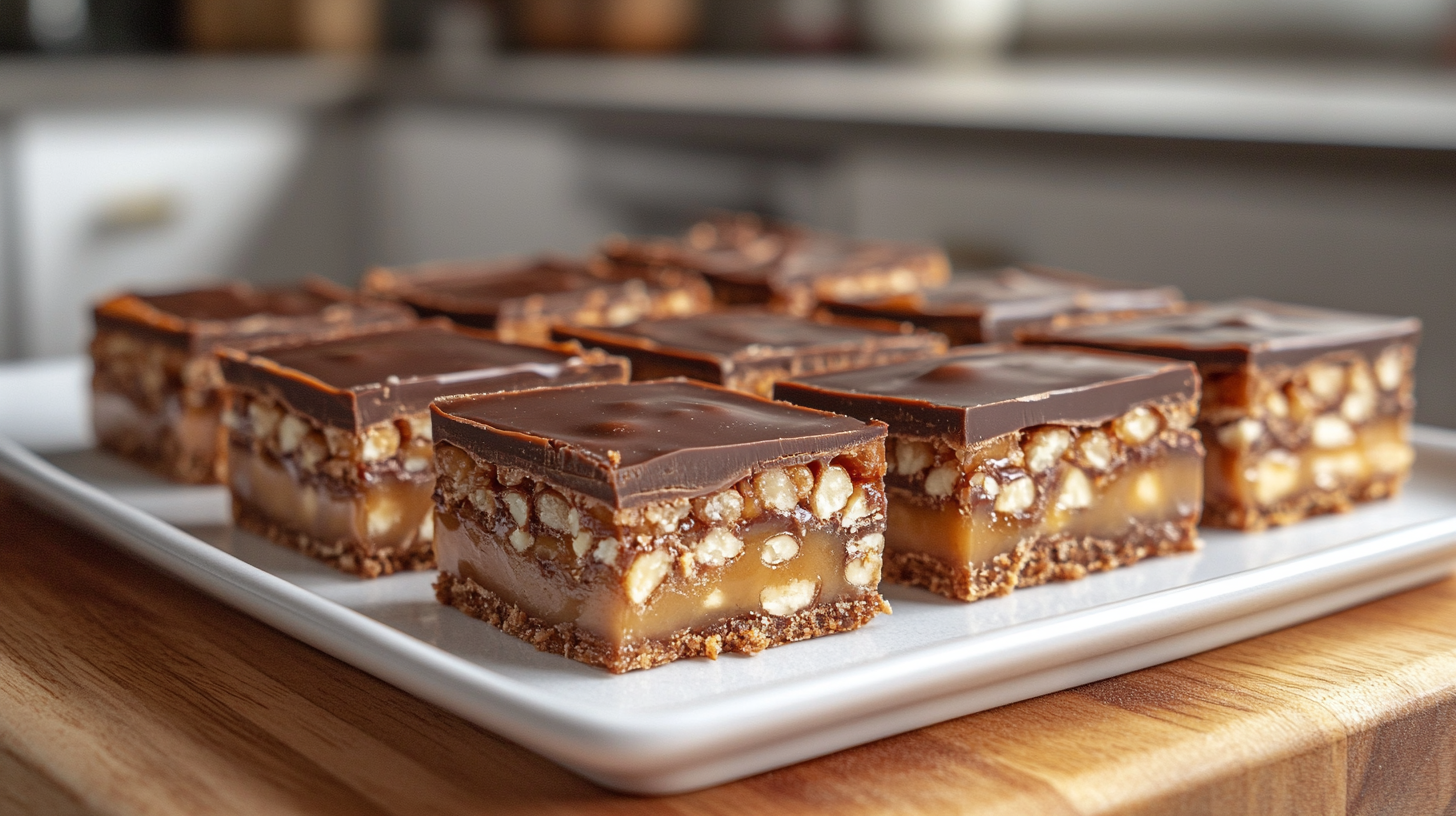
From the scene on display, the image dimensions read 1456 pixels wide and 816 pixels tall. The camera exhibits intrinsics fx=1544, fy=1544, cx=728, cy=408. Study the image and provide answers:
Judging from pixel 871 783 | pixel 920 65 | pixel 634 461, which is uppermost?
pixel 920 65

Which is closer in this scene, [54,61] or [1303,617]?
[1303,617]

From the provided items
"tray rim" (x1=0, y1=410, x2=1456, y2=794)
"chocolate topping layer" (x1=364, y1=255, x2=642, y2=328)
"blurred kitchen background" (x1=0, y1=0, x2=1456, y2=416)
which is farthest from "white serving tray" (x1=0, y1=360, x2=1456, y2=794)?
"blurred kitchen background" (x1=0, y1=0, x2=1456, y2=416)

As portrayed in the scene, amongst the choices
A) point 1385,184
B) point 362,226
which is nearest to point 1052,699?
point 1385,184

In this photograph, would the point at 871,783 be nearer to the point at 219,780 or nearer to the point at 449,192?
the point at 219,780

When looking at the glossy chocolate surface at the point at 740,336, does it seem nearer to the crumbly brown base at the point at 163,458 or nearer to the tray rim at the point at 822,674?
the crumbly brown base at the point at 163,458

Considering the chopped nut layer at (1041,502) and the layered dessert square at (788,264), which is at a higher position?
the layered dessert square at (788,264)

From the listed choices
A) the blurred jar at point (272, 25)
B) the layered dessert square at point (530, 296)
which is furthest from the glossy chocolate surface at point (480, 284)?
the blurred jar at point (272, 25)

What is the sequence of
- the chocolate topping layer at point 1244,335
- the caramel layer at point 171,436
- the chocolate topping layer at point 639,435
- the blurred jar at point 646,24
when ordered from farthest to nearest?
the blurred jar at point 646,24, the caramel layer at point 171,436, the chocolate topping layer at point 1244,335, the chocolate topping layer at point 639,435

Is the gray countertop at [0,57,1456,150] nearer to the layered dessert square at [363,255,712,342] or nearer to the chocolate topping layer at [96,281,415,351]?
the layered dessert square at [363,255,712,342]

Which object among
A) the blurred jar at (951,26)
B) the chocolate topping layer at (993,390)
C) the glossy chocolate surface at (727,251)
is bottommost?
the chocolate topping layer at (993,390)
